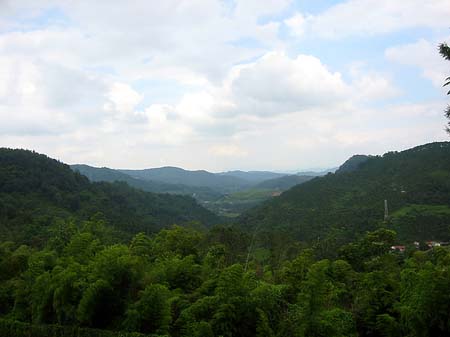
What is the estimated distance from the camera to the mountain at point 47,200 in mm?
44594

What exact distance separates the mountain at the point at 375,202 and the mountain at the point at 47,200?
23188mm

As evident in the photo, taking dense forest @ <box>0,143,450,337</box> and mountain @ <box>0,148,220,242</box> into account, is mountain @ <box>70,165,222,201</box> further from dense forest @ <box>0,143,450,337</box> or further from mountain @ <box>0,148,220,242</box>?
dense forest @ <box>0,143,450,337</box>

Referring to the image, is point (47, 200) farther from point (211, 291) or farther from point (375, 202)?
point (211, 291)

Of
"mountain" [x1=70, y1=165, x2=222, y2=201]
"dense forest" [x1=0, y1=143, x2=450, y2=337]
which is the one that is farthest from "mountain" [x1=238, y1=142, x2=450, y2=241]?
"mountain" [x1=70, y1=165, x2=222, y2=201]

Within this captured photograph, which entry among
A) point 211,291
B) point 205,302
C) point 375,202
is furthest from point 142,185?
point 205,302

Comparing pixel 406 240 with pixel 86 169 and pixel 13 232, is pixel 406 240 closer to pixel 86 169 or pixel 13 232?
pixel 13 232

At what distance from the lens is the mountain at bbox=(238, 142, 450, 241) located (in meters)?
52.3

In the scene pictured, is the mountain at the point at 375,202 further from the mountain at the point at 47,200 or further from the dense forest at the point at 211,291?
the dense forest at the point at 211,291

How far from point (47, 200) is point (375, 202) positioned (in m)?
51.7

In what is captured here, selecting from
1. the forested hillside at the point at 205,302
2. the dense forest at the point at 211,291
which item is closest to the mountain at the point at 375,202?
the dense forest at the point at 211,291

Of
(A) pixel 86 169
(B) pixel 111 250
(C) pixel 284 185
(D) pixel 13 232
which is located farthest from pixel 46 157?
(C) pixel 284 185

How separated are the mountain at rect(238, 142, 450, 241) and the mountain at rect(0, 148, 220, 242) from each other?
2319 centimetres

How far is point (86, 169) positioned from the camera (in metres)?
189

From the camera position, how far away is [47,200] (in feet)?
194
